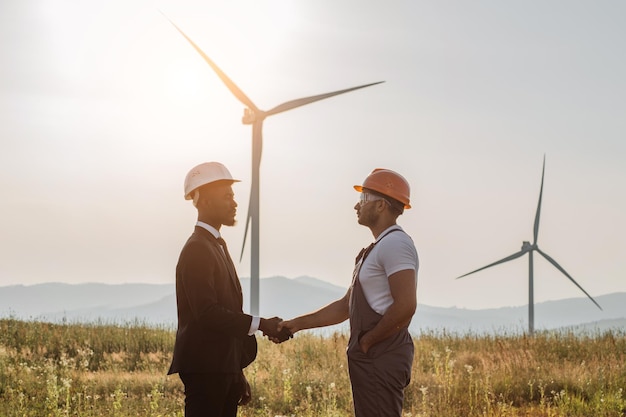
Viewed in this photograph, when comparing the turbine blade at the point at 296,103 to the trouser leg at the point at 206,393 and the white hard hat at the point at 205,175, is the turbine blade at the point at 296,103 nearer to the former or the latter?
the white hard hat at the point at 205,175

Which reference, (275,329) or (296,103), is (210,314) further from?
(296,103)

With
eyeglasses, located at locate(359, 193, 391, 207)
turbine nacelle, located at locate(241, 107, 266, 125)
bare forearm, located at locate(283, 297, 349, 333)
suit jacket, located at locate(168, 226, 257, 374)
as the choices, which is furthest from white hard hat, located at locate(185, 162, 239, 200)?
turbine nacelle, located at locate(241, 107, 266, 125)

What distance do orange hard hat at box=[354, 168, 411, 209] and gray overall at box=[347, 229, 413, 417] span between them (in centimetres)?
62

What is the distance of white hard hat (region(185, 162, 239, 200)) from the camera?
217 inches

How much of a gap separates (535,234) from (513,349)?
17160 mm

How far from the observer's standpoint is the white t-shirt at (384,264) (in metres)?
5.02

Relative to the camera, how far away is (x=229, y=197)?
559 cm

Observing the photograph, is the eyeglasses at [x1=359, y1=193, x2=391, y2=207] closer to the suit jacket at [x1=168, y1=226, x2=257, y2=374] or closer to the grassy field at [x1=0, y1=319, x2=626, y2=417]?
the suit jacket at [x1=168, y1=226, x2=257, y2=374]

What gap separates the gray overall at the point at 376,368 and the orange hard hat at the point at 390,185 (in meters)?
0.62

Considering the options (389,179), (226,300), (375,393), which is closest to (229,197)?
(226,300)

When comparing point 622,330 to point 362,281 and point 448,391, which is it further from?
point 362,281

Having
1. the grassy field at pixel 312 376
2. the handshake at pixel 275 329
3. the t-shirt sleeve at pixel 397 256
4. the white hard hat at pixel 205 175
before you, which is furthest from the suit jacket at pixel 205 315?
the grassy field at pixel 312 376

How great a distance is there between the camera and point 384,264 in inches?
199

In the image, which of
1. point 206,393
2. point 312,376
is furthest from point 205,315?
point 312,376
